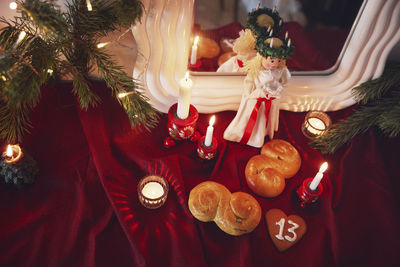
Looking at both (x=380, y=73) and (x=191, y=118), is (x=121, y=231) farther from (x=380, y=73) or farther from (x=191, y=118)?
(x=380, y=73)

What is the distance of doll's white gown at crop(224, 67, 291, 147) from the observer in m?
0.81

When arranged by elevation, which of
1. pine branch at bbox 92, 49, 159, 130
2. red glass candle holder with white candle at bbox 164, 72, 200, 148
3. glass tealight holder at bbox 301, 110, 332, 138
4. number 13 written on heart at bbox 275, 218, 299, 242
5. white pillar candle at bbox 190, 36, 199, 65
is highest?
white pillar candle at bbox 190, 36, 199, 65

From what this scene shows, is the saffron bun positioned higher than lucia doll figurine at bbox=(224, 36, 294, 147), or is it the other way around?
the saffron bun

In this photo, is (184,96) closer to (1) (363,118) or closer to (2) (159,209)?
(2) (159,209)

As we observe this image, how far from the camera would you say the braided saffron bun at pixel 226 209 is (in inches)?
30.1

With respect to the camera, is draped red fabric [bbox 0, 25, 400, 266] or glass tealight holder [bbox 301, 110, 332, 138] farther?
glass tealight holder [bbox 301, 110, 332, 138]

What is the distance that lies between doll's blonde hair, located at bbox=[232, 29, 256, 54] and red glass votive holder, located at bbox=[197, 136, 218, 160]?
0.91 ft

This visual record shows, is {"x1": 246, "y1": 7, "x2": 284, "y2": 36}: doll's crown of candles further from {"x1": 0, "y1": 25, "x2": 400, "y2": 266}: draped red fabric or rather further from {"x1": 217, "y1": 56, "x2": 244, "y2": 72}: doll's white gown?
{"x1": 0, "y1": 25, "x2": 400, "y2": 266}: draped red fabric

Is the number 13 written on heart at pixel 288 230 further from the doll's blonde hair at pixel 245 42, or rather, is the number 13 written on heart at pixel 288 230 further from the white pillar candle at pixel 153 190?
the doll's blonde hair at pixel 245 42

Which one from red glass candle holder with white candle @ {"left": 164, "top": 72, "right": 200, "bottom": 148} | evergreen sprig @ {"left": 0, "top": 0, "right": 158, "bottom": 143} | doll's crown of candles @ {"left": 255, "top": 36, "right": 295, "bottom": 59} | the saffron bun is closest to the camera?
evergreen sprig @ {"left": 0, "top": 0, "right": 158, "bottom": 143}

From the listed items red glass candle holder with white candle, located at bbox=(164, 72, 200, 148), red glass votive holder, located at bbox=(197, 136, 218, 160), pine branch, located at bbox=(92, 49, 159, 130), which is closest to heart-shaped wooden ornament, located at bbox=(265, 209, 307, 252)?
red glass votive holder, located at bbox=(197, 136, 218, 160)

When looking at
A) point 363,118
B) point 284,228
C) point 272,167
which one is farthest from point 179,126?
point 363,118

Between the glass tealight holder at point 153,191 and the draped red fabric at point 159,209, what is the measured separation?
0.09 ft

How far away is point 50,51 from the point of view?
26.5 inches
